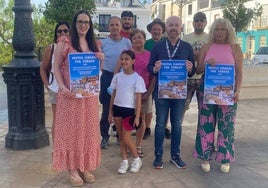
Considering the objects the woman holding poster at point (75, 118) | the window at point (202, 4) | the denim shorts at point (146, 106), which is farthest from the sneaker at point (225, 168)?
the window at point (202, 4)

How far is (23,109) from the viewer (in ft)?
16.9

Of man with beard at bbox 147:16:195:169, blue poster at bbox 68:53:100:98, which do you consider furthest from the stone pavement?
blue poster at bbox 68:53:100:98

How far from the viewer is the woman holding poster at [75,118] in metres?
3.77

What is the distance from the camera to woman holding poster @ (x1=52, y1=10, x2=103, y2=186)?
3.77 meters

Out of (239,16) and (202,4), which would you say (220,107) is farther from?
(202,4)

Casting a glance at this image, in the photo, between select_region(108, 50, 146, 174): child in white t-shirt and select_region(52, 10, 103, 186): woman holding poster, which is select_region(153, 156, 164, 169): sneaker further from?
select_region(52, 10, 103, 186): woman holding poster

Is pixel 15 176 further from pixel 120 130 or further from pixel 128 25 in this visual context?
pixel 128 25

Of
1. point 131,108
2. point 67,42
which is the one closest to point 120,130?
point 131,108

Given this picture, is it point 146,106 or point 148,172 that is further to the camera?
point 146,106

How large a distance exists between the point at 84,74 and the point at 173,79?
113 centimetres

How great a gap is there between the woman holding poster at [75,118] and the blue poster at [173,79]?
2.73 feet

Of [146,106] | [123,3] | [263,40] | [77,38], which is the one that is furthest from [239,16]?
[123,3]

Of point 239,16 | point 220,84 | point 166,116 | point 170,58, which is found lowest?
point 166,116

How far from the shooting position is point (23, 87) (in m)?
5.09
